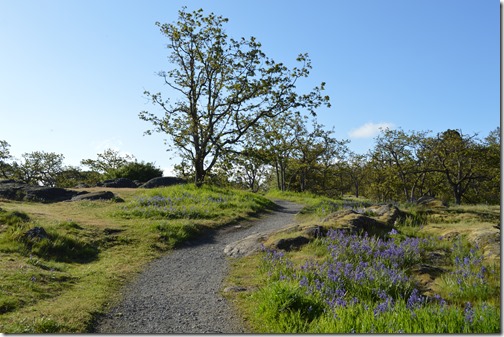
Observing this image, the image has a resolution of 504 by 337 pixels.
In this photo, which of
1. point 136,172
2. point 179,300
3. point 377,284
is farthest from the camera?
point 136,172

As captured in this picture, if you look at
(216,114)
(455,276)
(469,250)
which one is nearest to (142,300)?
(455,276)

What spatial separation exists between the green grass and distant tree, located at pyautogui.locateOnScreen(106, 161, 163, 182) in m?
21.7

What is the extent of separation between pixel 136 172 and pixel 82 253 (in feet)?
105

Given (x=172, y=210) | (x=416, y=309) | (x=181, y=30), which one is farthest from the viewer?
(x=181, y=30)

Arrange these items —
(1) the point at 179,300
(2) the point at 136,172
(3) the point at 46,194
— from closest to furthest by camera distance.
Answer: (1) the point at 179,300, (3) the point at 46,194, (2) the point at 136,172

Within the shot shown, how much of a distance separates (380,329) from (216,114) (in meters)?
22.8

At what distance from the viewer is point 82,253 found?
12.1 m

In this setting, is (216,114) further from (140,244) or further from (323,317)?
(323,317)

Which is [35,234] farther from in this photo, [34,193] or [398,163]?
[398,163]

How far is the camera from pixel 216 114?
27016mm

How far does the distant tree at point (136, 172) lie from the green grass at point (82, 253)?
856 inches

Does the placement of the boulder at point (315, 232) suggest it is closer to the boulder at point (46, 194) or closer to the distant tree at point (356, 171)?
the boulder at point (46, 194)

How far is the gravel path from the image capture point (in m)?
6.70

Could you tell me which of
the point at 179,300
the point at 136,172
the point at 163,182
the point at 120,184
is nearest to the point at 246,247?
the point at 179,300
